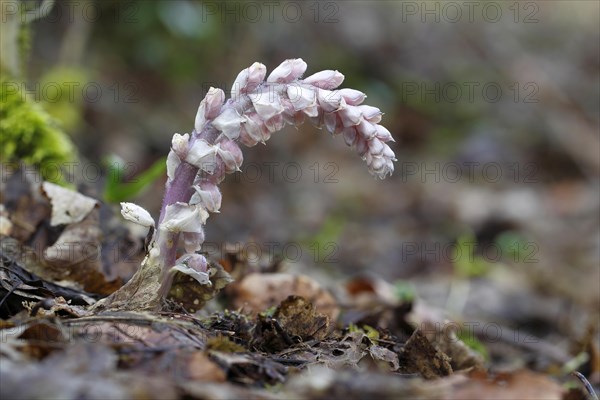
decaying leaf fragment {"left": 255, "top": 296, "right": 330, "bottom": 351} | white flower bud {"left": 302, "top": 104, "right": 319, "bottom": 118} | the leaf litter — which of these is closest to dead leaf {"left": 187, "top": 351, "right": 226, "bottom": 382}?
the leaf litter

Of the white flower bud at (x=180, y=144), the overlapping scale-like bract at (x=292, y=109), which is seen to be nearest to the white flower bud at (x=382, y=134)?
the overlapping scale-like bract at (x=292, y=109)

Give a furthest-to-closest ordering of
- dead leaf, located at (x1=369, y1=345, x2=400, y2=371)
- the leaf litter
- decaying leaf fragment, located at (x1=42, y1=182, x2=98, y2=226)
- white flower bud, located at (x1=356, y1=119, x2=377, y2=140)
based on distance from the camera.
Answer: decaying leaf fragment, located at (x1=42, y1=182, x2=98, y2=226)
white flower bud, located at (x1=356, y1=119, x2=377, y2=140)
dead leaf, located at (x1=369, y1=345, x2=400, y2=371)
the leaf litter

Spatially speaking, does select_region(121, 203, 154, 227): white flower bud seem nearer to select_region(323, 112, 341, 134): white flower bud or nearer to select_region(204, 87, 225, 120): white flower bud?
select_region(204, 87, 225, 120): white flower bud

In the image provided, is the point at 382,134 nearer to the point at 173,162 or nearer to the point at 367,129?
the point at 367,129

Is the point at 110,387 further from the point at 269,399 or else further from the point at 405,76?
the point at 405,76

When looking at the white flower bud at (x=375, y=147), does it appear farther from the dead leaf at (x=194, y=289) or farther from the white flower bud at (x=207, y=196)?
the dead leaf at (x=194, y=289)

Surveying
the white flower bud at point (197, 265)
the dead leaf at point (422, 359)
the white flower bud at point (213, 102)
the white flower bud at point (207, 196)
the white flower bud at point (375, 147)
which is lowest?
the dead leaf at point (422, 359)

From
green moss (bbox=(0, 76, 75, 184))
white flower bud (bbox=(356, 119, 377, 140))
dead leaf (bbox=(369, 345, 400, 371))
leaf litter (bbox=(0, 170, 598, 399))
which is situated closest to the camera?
leaf litter (bbox=(0, 170, 598, 399))
